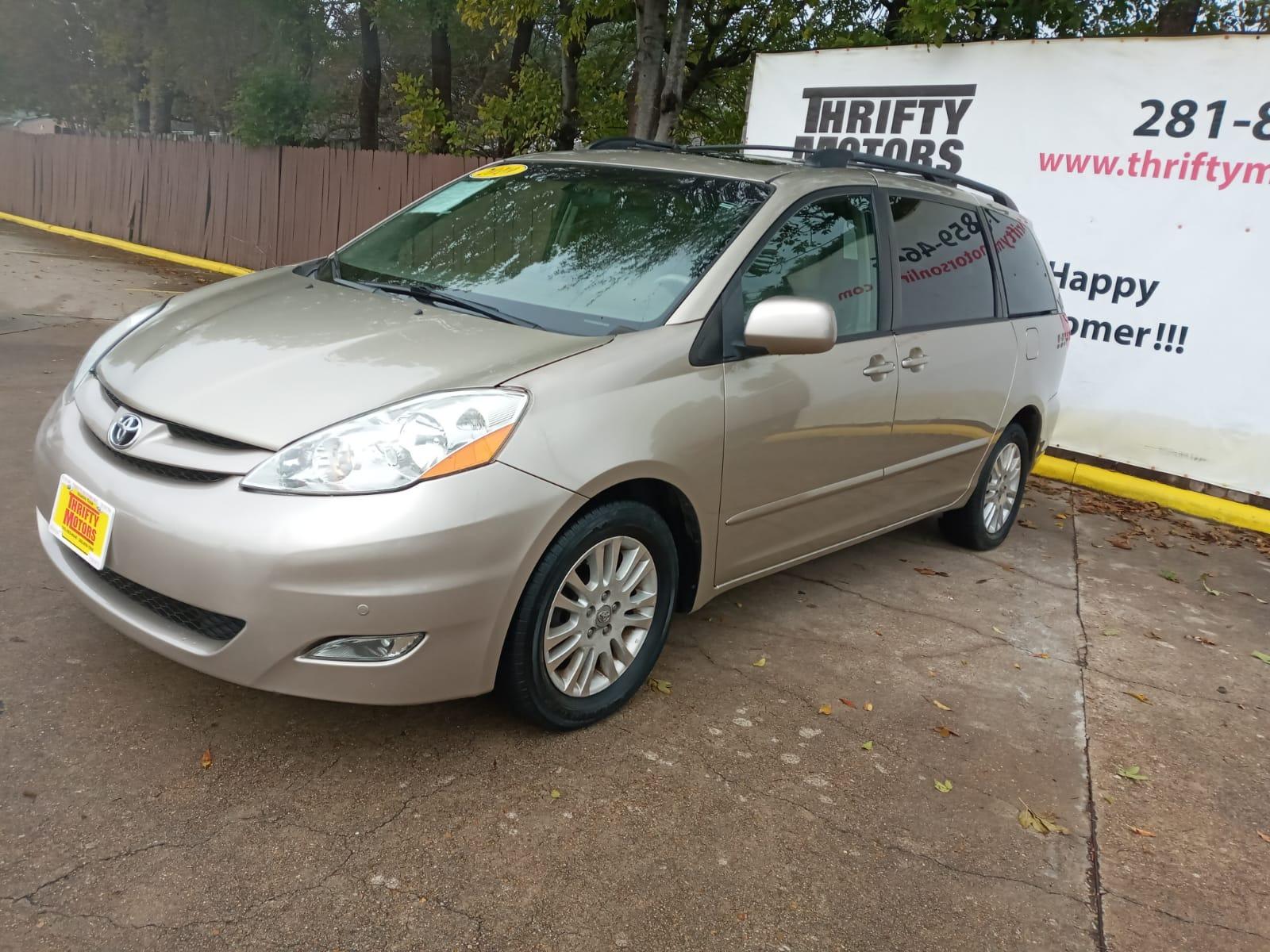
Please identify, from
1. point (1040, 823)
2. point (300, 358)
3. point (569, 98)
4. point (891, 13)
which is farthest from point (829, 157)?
point (569, 98)

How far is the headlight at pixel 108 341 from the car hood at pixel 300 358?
7 cm

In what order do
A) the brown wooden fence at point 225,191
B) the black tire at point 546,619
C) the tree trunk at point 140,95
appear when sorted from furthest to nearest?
the tree trunk at point 140,95
the brown wooden fence at point 225,191
the black tire at point 546,619

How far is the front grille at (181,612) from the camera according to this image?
267 centimetres

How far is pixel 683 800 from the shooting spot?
3000 millimetres

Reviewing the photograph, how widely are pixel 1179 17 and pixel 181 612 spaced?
1019 centimetres

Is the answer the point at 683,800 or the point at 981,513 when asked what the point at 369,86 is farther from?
the point at 683,800

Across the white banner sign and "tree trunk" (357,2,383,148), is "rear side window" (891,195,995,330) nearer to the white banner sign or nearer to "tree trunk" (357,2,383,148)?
the white banner sign

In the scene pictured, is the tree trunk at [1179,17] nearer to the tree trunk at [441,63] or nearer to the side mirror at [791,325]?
the side mirror at [791,325]

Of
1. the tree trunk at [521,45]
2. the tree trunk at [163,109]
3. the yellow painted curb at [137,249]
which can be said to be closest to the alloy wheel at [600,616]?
the yellow painted curb at [137,249]

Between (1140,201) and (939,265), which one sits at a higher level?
(1140,201)

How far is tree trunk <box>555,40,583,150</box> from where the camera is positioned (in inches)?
541

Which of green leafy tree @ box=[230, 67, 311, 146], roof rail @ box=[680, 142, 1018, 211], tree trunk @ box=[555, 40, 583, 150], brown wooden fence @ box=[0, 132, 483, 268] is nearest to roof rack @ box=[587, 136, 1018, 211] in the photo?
roof rail @ box=[680, 142, 1018, 211]

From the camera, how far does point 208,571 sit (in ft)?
8.48

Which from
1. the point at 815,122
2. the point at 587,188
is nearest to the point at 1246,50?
the point at 815,122
